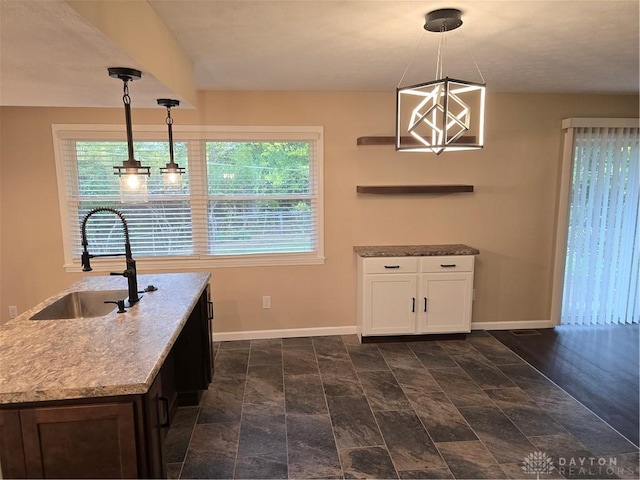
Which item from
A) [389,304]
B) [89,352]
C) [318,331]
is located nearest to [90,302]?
[89,352]

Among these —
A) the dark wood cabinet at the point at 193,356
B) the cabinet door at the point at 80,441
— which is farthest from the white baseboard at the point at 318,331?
the cabinet door at the point at 80,441

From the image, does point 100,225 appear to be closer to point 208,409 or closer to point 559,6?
point 208,409

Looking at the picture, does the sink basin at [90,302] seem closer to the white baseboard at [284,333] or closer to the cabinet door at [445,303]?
the white baseboard at [284,333]

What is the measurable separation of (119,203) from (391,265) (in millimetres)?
2638

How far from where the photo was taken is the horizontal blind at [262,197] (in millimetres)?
3670

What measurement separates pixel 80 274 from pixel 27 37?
2806 mm

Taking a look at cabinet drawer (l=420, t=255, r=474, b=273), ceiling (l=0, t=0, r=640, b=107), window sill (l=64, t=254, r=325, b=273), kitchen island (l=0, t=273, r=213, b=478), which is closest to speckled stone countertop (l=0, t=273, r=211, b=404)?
kitchen island (l=0, t=273, r=213, b=478)

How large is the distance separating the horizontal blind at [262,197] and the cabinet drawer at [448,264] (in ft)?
3.64

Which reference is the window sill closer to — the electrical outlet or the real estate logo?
the electrical outlet

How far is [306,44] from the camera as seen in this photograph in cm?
235

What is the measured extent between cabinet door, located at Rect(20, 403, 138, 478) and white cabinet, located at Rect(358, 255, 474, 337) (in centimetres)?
254

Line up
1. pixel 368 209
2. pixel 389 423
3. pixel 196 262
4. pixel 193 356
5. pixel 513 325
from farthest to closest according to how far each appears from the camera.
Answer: pixel 513 325 < pixel 368 209 < pixel 196 262 < pixel 193 356 < pixel 389 423

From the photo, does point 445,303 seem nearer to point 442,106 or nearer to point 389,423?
point 389,423

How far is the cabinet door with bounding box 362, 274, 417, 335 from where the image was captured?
3.64 metres
